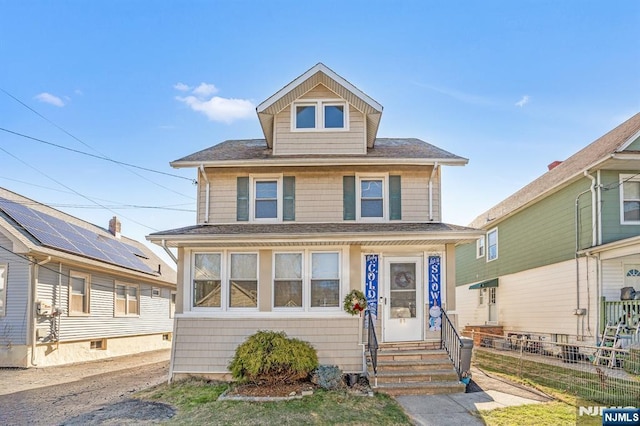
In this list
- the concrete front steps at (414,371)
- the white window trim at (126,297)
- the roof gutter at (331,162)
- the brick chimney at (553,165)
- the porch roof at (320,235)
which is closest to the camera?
the concrete front steps at (414,371)

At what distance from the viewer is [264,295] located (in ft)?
34.1

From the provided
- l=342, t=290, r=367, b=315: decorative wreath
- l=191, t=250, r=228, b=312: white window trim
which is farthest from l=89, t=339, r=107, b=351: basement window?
l=342, t=290, r=367, b=315: decorative wreath

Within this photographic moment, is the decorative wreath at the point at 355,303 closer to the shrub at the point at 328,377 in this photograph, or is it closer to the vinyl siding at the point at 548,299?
the shrub at the point at 328,377

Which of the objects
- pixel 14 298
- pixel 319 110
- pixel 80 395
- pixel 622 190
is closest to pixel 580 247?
pixel 622 190

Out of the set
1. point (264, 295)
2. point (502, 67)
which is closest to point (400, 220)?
point (264, 295)

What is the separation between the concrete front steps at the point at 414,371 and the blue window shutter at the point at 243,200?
4.43m

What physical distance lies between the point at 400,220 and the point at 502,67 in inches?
239

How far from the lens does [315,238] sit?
9836mm

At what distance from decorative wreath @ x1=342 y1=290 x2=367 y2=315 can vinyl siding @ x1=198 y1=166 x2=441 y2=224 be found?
2070mm

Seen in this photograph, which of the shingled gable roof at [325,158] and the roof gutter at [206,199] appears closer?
the shingled gable roof at [325,158]

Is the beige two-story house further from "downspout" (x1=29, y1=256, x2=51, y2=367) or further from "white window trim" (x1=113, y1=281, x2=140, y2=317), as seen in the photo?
"white window trim" (x1=113, y1=281, x2=140, y2=317)

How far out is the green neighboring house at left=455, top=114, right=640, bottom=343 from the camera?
11.9m

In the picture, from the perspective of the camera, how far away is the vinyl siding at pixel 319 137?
37.8ft

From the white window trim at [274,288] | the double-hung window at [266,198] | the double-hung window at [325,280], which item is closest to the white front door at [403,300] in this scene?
the double-hung window at [325,280]
